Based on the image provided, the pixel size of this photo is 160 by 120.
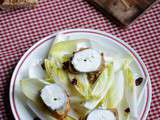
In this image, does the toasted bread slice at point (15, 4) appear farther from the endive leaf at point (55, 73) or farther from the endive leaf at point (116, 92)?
the endive leaf at point (116, 92)

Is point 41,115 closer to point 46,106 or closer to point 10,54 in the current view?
point 46,106

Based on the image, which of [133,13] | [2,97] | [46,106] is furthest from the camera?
[133,13]

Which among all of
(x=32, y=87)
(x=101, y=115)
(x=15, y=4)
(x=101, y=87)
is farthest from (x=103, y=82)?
(x=15, y=4)

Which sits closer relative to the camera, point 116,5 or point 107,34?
point 107,34

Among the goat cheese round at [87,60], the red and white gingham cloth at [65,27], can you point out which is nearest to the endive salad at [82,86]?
the goat cheese round at [87,60]

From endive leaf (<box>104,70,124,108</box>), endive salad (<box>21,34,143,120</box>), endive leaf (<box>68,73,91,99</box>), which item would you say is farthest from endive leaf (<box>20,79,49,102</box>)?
endive leaf (<box>104,70,124,108</box>)

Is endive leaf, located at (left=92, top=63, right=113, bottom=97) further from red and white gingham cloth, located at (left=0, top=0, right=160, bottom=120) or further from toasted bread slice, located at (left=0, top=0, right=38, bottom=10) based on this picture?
toasted bread slice, located at (left=0, top=0, right=38, bottom=10)

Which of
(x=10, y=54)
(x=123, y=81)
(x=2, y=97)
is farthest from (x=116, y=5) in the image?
(x=2, y=97)
